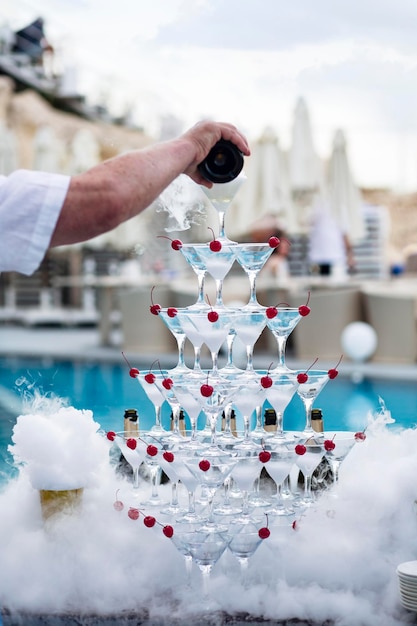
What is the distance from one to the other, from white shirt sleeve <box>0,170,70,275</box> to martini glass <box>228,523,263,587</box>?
3.18 ft

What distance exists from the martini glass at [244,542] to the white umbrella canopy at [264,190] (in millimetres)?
6721

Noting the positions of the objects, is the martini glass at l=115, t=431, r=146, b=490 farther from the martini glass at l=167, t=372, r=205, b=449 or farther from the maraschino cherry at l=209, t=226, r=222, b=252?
the maraschino cherry at l=209, t=226, r=222, b=252

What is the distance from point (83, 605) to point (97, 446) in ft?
1.23

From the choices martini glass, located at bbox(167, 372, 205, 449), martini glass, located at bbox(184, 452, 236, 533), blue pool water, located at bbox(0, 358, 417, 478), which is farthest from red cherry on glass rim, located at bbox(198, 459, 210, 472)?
blue pool water, located at bbox(0, 358, 417, 478)

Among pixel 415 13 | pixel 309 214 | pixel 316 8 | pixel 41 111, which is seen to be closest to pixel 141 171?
pixel 415 13

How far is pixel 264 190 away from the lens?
8.62 metres

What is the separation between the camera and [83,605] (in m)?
2.01

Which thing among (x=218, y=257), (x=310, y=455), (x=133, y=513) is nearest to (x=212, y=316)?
(x=218, y=257)

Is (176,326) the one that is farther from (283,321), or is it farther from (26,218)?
(26,218)

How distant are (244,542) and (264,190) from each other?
6825mm

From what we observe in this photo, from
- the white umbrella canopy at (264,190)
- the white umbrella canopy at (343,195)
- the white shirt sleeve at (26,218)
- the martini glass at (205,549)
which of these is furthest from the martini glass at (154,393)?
the white umbrella canopy at (343,195)

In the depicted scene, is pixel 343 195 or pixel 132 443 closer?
pixel 132 443

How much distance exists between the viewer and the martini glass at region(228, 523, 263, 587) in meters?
1.98

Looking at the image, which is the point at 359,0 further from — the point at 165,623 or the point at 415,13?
the point at 165,623
